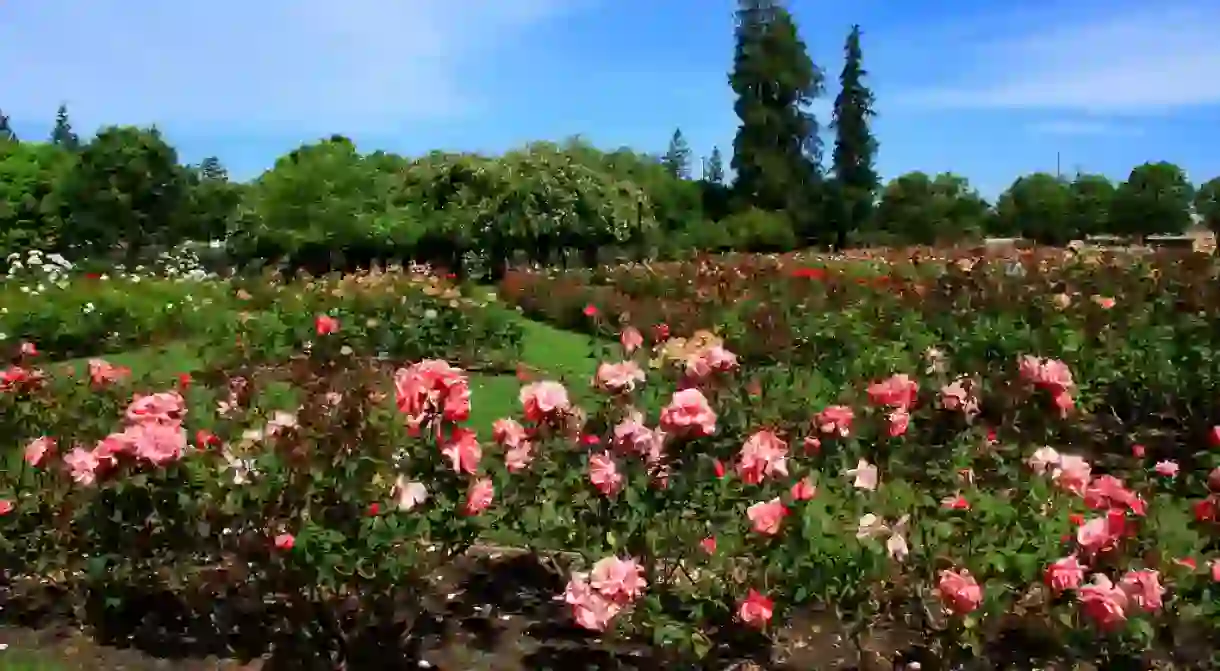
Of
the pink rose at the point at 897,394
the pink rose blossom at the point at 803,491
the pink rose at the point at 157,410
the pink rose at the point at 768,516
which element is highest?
the pink rose at the point at 157,410

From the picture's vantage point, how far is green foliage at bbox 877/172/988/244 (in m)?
51.2

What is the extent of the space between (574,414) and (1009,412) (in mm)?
2048

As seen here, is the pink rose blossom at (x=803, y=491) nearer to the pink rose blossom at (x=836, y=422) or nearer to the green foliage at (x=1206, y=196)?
the pink rose blossom at (x=836, y=422)

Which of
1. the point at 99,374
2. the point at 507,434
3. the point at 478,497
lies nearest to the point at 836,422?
the point at 507,434

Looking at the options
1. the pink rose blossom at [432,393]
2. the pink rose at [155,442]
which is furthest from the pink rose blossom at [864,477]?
the pink rose at [155,442]

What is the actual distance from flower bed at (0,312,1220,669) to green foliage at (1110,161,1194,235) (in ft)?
189

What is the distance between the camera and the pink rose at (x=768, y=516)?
2.81 meters

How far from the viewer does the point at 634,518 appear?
3.22 meters

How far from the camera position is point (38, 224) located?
126ft

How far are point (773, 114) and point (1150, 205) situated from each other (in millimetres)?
24297

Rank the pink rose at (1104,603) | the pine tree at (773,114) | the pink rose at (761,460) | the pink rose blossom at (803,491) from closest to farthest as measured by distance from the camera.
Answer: the pink rose at (1104,603) → the pink rose blossom at (803,491) → the pink rose at (761,460) → the pine tree at (773,114)

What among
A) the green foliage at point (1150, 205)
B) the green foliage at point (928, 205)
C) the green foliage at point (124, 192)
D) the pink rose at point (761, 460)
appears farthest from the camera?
the green foliage at point (1150, 205)

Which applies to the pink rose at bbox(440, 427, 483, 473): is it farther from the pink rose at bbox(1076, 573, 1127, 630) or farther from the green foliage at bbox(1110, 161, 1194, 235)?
the green foliage at bbox(1110, 161, 1194, 235)

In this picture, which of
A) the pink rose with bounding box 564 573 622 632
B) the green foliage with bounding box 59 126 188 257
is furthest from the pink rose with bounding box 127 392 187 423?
the green foliage with bounding box 59 126 188 257
